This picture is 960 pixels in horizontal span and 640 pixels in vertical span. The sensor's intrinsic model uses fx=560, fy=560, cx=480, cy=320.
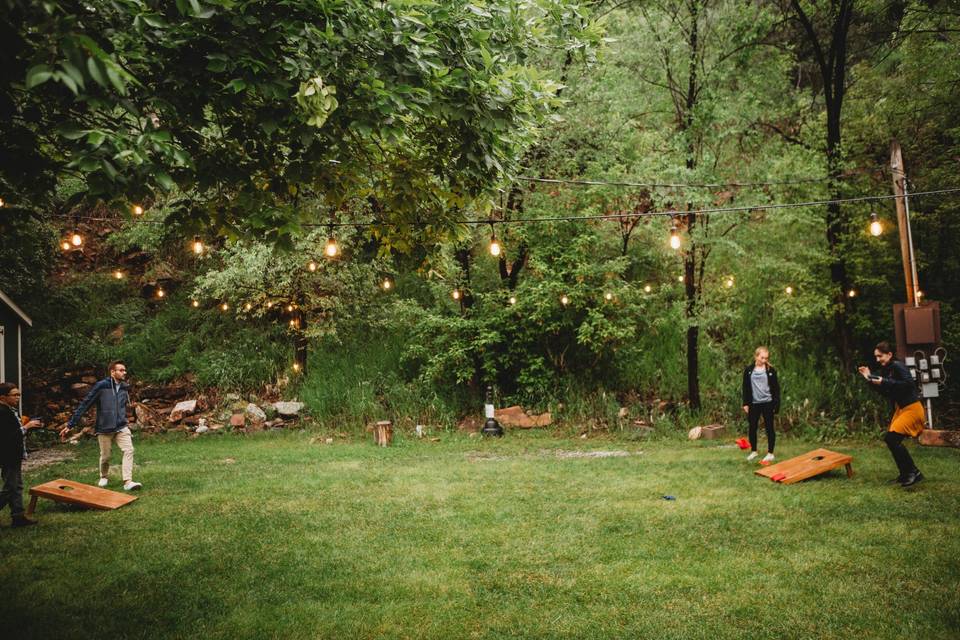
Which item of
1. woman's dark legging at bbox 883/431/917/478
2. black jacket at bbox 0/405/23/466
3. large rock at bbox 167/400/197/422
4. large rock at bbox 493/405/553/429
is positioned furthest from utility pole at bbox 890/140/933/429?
large rock at bbox 167/400/197/422

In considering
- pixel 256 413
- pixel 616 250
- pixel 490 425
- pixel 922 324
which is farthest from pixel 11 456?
pixel 922 324

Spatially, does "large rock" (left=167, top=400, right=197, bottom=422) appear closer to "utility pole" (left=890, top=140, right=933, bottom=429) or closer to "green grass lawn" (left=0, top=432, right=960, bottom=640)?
"green grass lawn" (left=0, top=432, right=960, bottom=640)

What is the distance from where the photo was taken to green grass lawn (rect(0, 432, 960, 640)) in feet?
15.1

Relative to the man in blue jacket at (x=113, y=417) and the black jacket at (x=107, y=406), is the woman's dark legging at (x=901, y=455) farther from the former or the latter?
the black jacket at (x=107, y=406)

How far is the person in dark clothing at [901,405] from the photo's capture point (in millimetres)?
7711

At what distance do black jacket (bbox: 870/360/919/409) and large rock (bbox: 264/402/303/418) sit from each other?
1372 cm

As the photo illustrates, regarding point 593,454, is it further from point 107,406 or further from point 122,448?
point 107,406

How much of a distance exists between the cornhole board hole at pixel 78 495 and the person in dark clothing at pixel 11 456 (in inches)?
9.1

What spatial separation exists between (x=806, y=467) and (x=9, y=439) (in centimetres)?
1131

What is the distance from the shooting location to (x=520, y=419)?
14719 mm

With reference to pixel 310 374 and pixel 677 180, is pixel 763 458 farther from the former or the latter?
pixel 310 374

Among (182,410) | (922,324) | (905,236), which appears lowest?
(182,410)

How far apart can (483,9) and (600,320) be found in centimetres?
1020

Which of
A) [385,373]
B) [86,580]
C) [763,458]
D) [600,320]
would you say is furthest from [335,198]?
[385,373]
